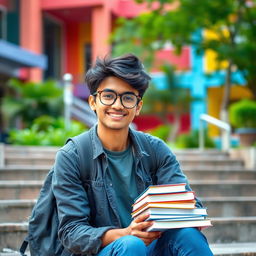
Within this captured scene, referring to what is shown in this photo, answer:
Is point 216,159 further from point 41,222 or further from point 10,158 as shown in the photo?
point 41,222

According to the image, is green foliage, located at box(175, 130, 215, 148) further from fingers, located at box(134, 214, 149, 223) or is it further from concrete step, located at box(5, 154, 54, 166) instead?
fingers, located at box(134, 214, 149, 223)

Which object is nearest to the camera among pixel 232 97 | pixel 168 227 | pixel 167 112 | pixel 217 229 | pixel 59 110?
→ pixel 168 227

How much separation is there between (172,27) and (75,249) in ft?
30.6

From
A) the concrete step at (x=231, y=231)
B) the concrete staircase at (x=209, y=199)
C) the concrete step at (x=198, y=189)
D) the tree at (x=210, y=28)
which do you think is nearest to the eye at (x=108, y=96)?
the concrete staircase at (x=209, y=199)

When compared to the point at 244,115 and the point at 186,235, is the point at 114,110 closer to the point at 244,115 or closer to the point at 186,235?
the point at 186,235

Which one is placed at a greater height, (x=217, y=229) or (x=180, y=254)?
(x=180, y=254)

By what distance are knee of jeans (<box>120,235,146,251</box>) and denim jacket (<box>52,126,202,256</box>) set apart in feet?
0.41

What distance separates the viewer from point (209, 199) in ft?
17.0

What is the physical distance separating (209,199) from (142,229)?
2.91 metres

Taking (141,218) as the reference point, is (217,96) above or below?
above

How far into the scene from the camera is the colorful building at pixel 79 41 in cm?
1745

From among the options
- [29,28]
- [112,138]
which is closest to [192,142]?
[29,28]

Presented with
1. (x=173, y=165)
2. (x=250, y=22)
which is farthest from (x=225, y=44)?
(x=173, y=165)

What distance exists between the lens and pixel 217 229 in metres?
4.45
